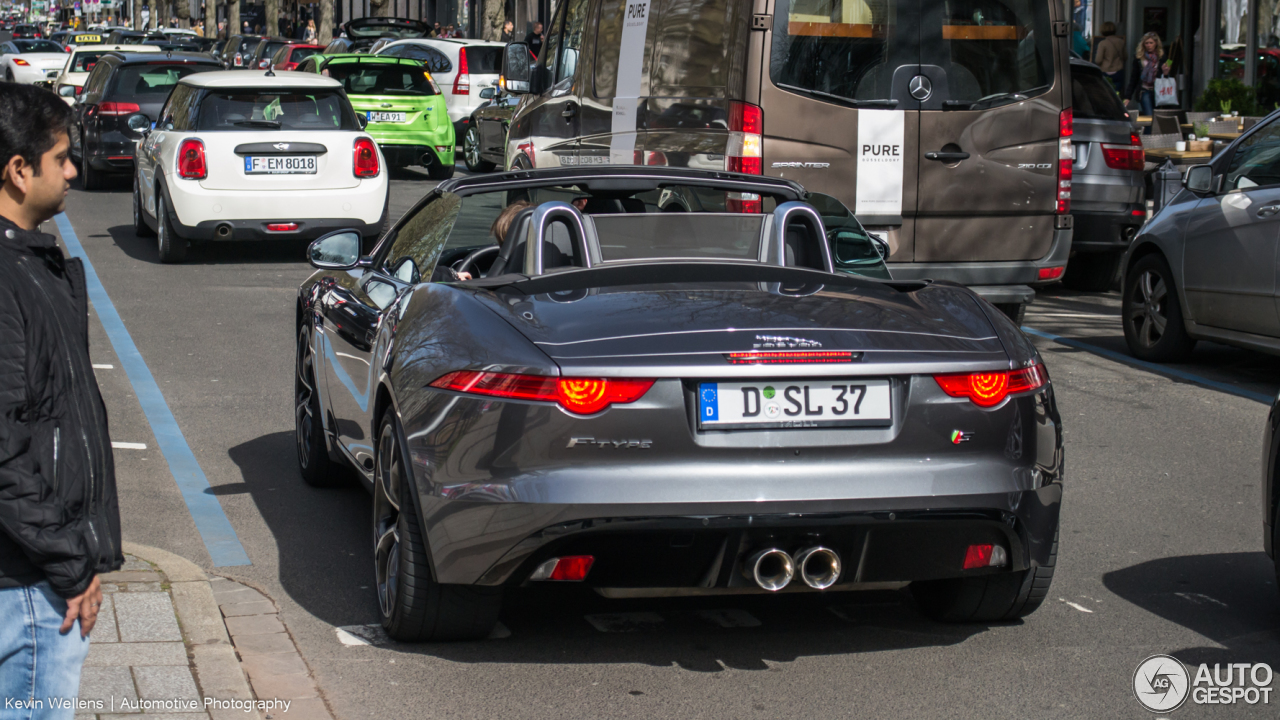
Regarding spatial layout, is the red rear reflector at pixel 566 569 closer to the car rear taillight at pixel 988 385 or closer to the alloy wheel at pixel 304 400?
the car rear taillight at pixel 988 385

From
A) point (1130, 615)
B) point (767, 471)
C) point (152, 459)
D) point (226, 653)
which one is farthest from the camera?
point (152, 459)

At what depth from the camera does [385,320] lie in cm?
495

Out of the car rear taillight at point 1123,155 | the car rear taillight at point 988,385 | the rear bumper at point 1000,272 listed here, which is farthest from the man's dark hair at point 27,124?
the car rear taillight at point 1123,155

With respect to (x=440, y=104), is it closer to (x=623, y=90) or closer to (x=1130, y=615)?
(x=623, y=90)

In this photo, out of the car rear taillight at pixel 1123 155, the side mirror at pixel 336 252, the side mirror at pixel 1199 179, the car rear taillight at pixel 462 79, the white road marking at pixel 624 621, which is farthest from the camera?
the car rear taillight at pixel 462 79

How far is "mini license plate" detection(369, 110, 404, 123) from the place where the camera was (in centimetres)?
2097

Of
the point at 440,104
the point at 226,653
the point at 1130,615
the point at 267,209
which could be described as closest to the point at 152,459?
the point at 226,653

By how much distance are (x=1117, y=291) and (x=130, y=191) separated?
43.8 feet

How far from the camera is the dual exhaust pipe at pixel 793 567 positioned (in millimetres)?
3928

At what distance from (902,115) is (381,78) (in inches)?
521

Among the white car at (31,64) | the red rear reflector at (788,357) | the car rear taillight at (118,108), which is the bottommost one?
the red rear reflector at (788,357)

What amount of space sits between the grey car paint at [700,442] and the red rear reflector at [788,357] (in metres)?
0.02

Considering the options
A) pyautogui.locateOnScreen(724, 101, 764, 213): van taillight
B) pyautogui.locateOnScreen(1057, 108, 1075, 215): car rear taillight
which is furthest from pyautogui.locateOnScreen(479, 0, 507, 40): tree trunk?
pyautogui.locateOnScreen(724, 101, 764, 213): van taillight

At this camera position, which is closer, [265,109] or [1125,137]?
[1125,137]
